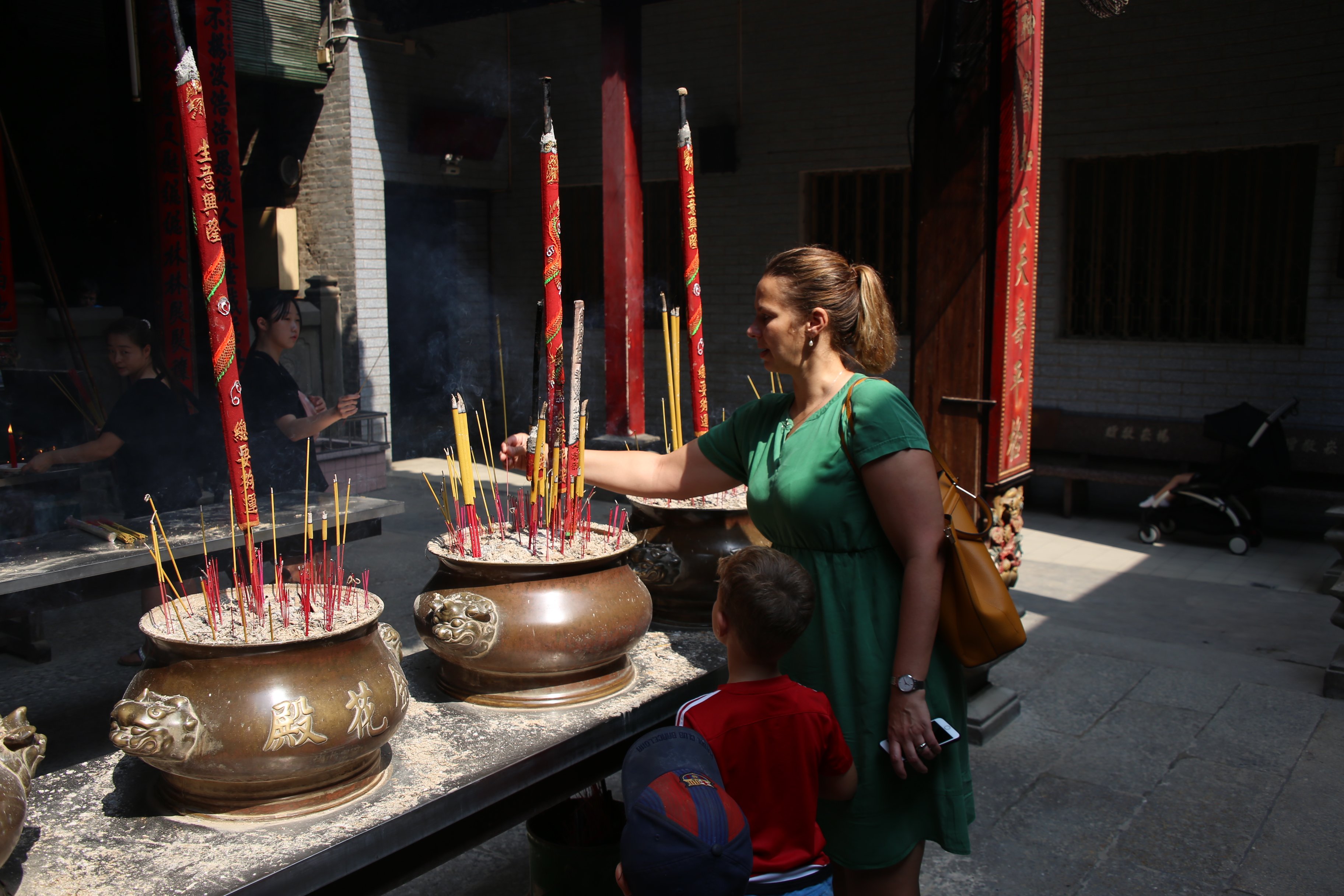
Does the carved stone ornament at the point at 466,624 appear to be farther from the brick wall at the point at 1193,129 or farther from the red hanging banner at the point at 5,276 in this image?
the brick wall at the point at 1193,129

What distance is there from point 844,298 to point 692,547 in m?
0.86

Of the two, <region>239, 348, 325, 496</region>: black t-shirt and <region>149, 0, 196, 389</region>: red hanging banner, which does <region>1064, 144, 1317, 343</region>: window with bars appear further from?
<region>149, 0, 196, 389</region>: red hanging banner

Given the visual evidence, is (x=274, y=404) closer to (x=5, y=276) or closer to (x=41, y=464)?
(x=41, y=464)

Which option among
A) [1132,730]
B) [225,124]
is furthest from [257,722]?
[225,124]

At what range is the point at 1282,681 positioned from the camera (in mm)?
4742

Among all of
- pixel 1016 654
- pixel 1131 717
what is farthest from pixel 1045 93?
pixel 1131 717

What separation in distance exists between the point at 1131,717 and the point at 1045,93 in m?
5.46

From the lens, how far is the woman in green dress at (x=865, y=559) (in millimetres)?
1996

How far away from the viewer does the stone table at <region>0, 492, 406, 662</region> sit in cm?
330

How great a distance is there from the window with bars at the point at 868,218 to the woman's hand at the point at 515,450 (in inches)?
268

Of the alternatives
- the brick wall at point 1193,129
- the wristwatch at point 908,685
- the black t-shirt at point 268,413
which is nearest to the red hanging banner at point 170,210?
the black t-shirt at point 268,413

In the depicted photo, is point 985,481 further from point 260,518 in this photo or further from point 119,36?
point 119,36

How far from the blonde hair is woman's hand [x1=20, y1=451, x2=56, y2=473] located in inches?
143

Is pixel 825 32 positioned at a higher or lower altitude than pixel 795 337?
higher
